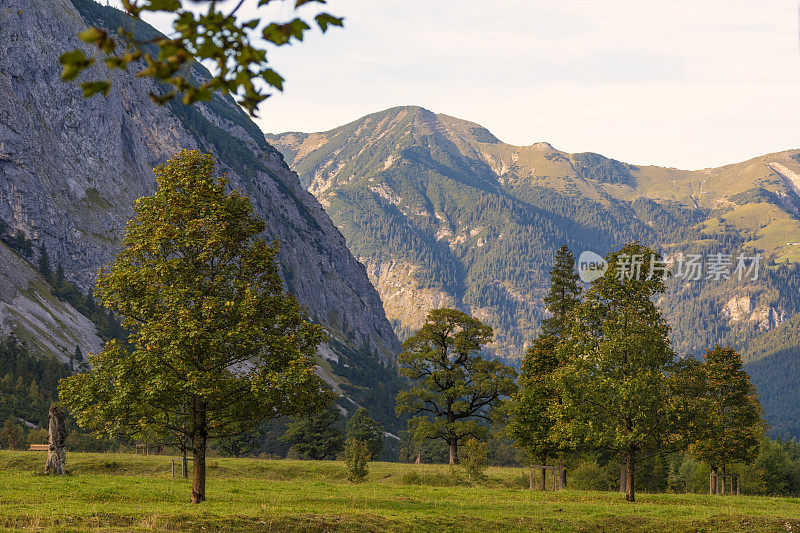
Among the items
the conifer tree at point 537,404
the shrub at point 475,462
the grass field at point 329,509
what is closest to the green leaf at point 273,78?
the grass field at point 329,509

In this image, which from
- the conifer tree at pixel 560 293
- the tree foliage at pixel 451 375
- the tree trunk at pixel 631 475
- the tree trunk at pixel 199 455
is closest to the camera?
the tree trunk at pixel 199 455

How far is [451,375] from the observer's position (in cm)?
6644

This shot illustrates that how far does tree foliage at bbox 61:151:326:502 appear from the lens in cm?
2617

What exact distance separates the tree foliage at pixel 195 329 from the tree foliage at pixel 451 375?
3739 cm

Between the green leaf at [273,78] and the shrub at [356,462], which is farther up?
the green leaf at [273,78]

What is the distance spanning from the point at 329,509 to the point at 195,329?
9.02 meters

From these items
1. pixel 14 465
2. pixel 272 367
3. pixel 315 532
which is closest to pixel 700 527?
pixel 315 532

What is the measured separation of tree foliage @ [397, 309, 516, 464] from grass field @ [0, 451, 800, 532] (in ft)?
75.1

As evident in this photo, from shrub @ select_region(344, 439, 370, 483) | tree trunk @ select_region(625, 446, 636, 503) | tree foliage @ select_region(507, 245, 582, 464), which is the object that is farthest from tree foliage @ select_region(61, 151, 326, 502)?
tree foliage @ select_region(507, 245, 582, 464)

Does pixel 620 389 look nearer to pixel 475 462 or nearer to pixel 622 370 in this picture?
pixel 622 370

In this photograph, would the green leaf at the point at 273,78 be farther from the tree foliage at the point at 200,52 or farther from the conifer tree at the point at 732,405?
the conifer tree at the point at 732,405

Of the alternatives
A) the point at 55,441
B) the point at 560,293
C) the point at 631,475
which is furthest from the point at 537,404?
the point at 55,441

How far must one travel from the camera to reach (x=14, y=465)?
45688 millimetres

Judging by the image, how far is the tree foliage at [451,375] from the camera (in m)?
65.6
